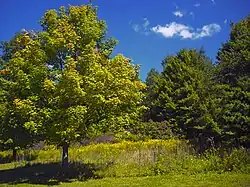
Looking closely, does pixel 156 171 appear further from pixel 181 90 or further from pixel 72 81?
pixel 181 90

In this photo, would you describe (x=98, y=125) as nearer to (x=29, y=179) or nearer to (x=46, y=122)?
(x=46, y=122)

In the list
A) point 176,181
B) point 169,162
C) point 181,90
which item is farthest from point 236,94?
point 181,90

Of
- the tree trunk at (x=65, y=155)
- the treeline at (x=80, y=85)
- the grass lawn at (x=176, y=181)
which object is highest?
the treeline at (x=80, y=85)

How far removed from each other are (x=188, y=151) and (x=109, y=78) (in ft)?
24.6

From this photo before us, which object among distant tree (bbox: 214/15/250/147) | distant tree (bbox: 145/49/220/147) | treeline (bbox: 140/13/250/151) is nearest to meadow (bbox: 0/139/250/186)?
treeline (bbox: 140/13/250/151)

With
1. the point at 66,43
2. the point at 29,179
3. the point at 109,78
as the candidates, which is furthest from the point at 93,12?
the point at 29,179

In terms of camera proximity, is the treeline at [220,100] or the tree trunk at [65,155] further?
the treeline at [220,100]

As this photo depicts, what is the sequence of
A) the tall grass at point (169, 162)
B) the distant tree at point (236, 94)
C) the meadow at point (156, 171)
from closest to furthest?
the meadow at point (156, 171), the tall grass at point (169, 162), the distant tree at point (236, 94)

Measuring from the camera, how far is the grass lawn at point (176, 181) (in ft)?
50.5

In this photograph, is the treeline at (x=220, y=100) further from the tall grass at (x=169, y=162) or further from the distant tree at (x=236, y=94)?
the tall grass at (x=169, y=162)

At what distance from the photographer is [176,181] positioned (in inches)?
655

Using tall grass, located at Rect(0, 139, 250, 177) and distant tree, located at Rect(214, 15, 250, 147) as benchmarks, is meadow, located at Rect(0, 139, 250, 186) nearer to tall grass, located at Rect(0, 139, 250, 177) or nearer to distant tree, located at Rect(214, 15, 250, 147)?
tall grass, located at Rect(0, 139, 250, 177)

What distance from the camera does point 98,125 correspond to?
19.0 metres

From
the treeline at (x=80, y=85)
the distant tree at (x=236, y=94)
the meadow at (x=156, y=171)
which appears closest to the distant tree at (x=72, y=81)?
the treeline at (x=80, y=85)
